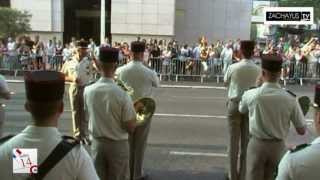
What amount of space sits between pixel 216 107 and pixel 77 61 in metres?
6.65

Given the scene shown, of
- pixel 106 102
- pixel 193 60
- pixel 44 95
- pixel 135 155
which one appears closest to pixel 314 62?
pixel 193 60

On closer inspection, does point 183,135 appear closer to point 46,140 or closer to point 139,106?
point 139,106

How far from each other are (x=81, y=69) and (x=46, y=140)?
7305mm

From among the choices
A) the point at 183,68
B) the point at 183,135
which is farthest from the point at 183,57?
the point at 183,135

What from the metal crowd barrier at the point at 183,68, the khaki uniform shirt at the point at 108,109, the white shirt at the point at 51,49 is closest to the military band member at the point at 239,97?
the khaki uniform shirt at the point at 108,109

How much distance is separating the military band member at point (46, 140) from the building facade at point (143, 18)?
36.6m

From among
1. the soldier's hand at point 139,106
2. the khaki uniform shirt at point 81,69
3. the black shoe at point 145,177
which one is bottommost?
the black shoe at point 145,177

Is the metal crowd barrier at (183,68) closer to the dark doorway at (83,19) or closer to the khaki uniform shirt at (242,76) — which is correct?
the khaki uniform shirt at (242,76)

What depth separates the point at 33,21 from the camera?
131 feet

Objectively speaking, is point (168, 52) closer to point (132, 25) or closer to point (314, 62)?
point (314, 62)

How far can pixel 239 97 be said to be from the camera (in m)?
7.96

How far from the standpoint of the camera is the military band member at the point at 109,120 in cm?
576

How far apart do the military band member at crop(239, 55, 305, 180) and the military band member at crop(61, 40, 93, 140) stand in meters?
4.73

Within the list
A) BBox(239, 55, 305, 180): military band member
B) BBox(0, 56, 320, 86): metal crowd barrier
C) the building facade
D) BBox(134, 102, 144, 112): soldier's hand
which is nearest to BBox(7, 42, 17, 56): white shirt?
BBox(0, 56, 320, 86): metal crowd barrier
